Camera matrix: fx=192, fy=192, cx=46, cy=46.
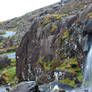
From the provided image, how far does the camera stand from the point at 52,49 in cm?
3131

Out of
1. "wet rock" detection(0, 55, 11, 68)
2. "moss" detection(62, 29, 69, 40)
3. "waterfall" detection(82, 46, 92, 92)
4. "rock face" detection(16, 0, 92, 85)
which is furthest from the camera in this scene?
"wet rock" detection(0, 55, 11, 68)

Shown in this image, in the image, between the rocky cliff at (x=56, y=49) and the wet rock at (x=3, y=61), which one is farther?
the wet rock at (x=3, y=61)

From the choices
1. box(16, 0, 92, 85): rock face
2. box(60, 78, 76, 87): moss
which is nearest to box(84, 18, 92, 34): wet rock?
box(16, 0, 92, 85): rock face

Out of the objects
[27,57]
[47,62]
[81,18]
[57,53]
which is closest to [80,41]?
[81,18]

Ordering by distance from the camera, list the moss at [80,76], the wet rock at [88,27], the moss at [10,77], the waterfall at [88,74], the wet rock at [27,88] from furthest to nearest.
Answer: the moss at [10,77], the moss at [80,76], the wet rock at [88,27], the waterfall at [88,74], the wet rock at [27,88]

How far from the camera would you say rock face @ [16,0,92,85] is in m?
26.1

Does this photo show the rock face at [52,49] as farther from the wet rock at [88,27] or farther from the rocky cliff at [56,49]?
the wet rock at [88,27]

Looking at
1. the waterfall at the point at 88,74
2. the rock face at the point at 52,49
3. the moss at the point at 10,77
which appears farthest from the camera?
the moss at the point at 10,77

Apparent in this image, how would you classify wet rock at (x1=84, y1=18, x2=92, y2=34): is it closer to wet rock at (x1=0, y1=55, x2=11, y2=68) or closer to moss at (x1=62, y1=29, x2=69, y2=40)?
moss at (x1=62, y1=29, x2=69, y2=40)

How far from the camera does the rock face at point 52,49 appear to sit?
85.6 feet

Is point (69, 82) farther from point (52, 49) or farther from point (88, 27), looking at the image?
point (52, 49)

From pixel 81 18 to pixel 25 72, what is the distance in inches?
629

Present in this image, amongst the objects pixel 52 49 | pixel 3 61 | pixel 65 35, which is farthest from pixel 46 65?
pixel 3 61

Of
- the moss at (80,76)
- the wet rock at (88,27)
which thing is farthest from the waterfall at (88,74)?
the wet rock at (88,27)
